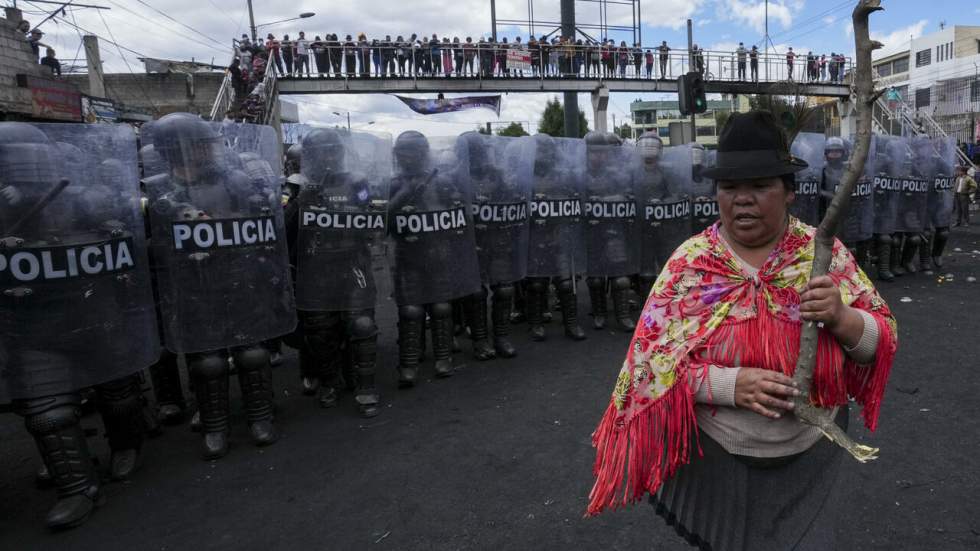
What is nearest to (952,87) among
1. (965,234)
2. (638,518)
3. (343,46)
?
(965,234)

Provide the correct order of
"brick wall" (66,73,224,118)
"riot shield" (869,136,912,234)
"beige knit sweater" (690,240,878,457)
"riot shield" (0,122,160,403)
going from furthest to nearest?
"brick wall" (66,73,224,118)
"riot shield" (869,136,912,234)
"riot shield" (0,122,160,403)
"beige knit sweater" (690,240,878,457)

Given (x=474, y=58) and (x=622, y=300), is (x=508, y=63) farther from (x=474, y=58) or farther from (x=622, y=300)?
(x=622, y=300)

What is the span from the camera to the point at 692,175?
6602 millimetres

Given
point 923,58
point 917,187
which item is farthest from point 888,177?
point 923,58

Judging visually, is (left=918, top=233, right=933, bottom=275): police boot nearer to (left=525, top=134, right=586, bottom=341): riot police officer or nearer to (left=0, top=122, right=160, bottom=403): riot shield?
(left=525, top=134, right=586, bottom=341): riot police officer

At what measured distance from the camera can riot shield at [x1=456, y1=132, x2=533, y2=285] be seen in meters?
5.58

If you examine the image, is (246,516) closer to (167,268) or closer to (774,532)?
(167,268)

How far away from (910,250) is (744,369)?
9.21 m

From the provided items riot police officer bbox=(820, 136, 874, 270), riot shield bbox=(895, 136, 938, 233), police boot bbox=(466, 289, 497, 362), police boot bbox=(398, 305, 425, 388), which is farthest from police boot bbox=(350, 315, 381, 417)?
riot shield bbox=(895, 136, 938, 233)

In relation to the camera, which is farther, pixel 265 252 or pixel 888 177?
pixel 888 177

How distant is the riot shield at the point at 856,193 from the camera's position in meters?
7.64

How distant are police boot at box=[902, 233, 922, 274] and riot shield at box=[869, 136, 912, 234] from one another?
559 millimetres

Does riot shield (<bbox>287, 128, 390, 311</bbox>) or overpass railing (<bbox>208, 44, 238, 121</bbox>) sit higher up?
overpass railing (<bbox>208, 44, 238, 121</bbox>)

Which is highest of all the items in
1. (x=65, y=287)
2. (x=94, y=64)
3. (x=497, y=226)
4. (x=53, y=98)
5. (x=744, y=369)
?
(x=94, y=64)
